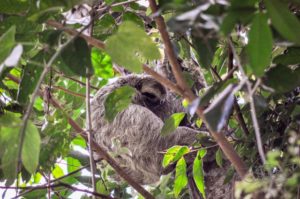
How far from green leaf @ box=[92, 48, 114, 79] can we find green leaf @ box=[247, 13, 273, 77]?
7.43ft

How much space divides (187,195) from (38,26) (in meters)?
2.02

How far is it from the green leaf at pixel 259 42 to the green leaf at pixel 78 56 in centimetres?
59

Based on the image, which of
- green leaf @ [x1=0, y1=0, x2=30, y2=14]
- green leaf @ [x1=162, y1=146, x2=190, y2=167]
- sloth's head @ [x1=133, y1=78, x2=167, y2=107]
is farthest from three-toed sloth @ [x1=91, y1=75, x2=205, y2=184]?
green leaf @ [x1=0, y1=0, x2=30, y2=14]

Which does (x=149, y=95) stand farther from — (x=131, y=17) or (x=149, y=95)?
(x=131, y=17)

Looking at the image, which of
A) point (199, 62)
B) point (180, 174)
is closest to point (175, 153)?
point (180, 174)

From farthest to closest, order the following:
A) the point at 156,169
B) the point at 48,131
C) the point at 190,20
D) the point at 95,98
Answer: the point at 95,98 < the point at 156,169 < the point at 48,131 < the point at 190,20

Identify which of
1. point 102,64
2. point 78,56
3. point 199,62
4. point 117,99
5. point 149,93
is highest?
point 78,56

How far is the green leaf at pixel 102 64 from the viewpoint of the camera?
12.5ft

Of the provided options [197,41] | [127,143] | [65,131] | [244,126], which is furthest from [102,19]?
[127,143]

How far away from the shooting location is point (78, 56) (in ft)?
5.83

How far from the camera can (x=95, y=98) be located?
4.43 metres

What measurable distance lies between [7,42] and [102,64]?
246cm

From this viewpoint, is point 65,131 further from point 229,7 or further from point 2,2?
point 229,7

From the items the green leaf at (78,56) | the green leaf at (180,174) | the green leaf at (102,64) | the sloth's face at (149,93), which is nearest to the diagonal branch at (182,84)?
the green leaf at (78,56)
